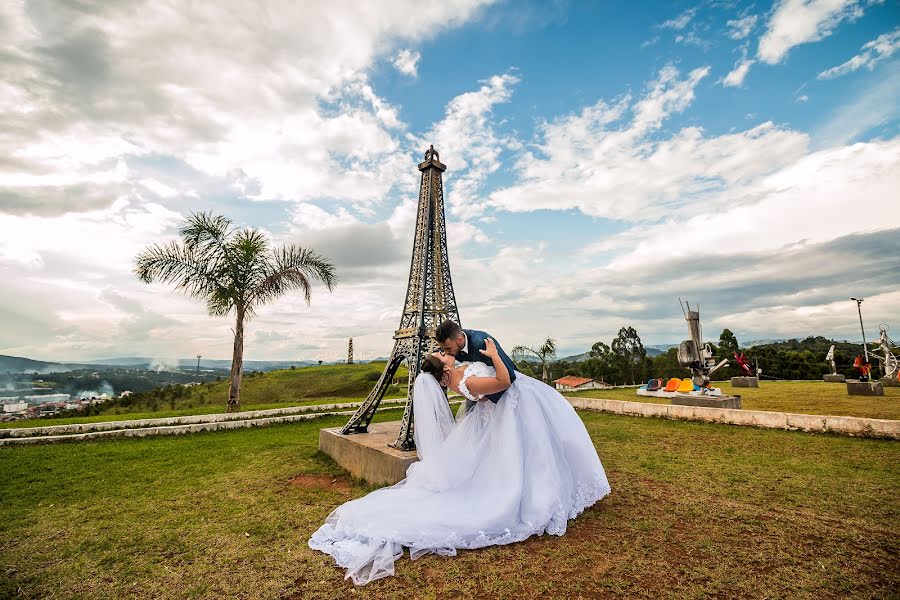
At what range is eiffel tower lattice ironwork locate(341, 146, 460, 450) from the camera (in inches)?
Result: 339

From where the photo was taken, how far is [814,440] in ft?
28.6

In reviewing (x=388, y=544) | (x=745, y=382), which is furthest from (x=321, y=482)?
(x=745, y=382)

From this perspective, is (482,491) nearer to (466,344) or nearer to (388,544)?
(388,544)

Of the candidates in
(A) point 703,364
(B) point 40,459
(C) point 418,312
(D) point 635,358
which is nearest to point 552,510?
(C) point 418,312

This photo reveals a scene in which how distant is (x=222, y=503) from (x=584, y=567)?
538 cm

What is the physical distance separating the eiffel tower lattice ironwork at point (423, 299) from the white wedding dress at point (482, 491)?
2.20 metres

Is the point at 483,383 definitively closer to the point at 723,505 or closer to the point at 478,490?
the point at 478,490

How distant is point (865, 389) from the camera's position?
14484mm

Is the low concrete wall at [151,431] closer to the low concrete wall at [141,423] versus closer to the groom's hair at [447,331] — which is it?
the low concrete wall at [141,423]

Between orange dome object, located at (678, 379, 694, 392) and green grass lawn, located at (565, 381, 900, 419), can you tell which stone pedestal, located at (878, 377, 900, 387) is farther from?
orange dome object, located at (678, 379, 694, 392)

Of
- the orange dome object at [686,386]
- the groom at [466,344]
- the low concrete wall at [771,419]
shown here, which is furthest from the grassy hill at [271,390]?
the groom at [466,344]

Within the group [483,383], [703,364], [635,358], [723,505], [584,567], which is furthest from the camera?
[635,358]

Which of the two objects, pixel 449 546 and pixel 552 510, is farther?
pixel 552 510

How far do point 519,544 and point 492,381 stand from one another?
5.85ft
